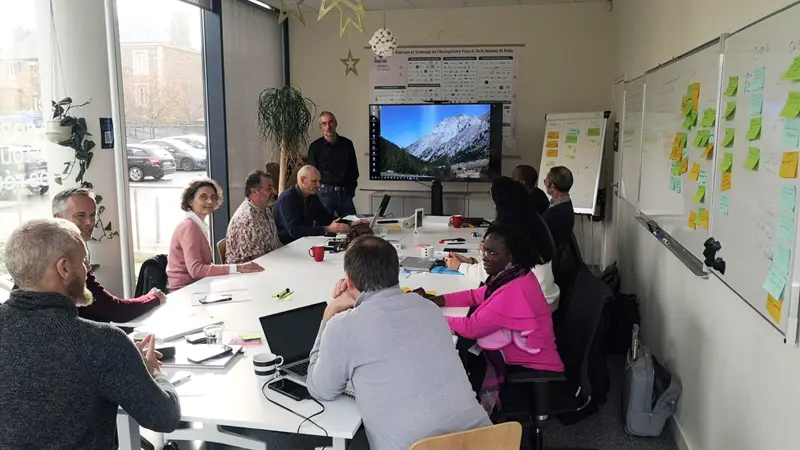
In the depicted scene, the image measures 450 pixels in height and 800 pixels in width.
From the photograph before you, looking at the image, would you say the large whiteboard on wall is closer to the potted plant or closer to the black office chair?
the potted plant

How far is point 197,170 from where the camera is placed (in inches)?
229

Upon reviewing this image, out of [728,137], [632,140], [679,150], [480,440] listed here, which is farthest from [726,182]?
[632,140]

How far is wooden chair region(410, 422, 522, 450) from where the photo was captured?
1537 mm

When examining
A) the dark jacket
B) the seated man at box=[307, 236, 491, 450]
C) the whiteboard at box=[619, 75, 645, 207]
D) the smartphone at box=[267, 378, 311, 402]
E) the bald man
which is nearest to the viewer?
the dark jacket

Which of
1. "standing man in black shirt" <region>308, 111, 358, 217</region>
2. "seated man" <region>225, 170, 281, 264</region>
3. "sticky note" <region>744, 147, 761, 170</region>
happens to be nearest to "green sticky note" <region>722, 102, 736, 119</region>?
"sticky note" <region>744, 147, 761, 170</region>

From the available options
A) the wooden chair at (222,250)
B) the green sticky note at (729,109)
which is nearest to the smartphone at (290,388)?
the green sticky note at (729,109)

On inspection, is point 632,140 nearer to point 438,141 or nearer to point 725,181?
point 438,141

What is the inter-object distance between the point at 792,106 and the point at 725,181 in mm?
646

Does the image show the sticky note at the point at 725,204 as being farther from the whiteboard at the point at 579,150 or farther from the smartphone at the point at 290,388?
the whiteboard at the point at 579,150

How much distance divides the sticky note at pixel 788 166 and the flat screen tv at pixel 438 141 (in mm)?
4821

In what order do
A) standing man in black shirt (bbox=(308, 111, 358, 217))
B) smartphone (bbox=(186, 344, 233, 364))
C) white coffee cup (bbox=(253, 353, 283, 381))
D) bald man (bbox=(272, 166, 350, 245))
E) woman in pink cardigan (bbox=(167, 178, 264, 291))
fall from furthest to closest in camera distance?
1. standing man in black shirt (bbox=(308, 111, 358, 217))
2. bald man (bbox=(272, 166, 350, 245))
3. woman in pink cardigan (bbox=(167, 178, 264, 291))
4. smartphone (bbox=(186, 344, 233, 364))
5. white coffee cup (bbox=(253, 353, 283, 381))

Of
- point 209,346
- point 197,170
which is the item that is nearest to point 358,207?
point 197,170

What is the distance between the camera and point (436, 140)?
6.75 m

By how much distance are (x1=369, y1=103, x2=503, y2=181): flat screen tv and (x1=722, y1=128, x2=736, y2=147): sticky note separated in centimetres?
423
